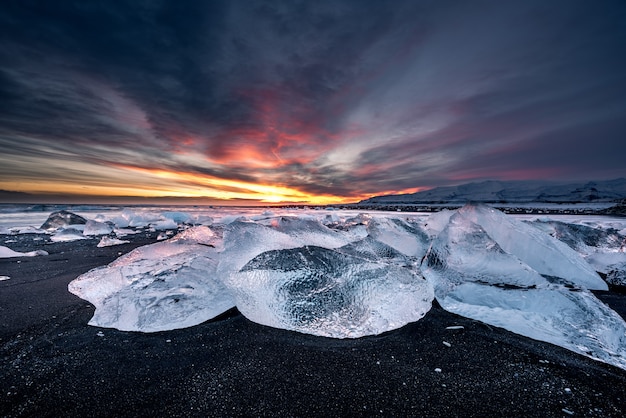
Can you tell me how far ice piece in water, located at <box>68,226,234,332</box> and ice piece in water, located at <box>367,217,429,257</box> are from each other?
2.01 meters

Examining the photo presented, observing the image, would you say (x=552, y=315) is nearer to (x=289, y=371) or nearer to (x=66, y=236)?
(x=289, y=371)

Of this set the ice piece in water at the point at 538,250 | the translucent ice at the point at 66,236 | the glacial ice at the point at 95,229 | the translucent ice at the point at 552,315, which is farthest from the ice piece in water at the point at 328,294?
the glacial ice at the point at 95,229

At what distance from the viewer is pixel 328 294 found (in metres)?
1.75

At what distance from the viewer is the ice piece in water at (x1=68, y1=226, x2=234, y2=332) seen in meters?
1.66

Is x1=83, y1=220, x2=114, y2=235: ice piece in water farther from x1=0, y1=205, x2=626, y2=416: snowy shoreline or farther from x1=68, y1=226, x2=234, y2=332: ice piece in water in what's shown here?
x1=0, y1=205, x2=626, y2=416: snowy shoreline

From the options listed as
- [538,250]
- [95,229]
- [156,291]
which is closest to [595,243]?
[538,250]

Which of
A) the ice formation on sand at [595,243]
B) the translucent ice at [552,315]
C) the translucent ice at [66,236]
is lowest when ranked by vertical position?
the translucent ice at [66,236]

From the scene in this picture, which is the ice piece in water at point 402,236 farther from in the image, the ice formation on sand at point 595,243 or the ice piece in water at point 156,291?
the ice piece in water at point 156,291

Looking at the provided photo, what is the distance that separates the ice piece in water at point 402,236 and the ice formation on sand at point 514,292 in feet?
1.97

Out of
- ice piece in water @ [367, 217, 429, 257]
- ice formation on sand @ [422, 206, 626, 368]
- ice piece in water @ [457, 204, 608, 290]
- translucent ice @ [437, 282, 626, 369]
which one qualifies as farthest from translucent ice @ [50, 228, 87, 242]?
ice piece in water @ [457, 204, 608, 290]

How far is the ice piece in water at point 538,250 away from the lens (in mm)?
2115

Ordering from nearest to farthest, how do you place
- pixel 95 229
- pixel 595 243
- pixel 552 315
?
pixel 552 315 → pixel 595 243 → pixel 95 229

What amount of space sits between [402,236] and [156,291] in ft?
8.83

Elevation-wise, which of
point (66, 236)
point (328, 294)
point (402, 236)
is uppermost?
point (402, 236)
